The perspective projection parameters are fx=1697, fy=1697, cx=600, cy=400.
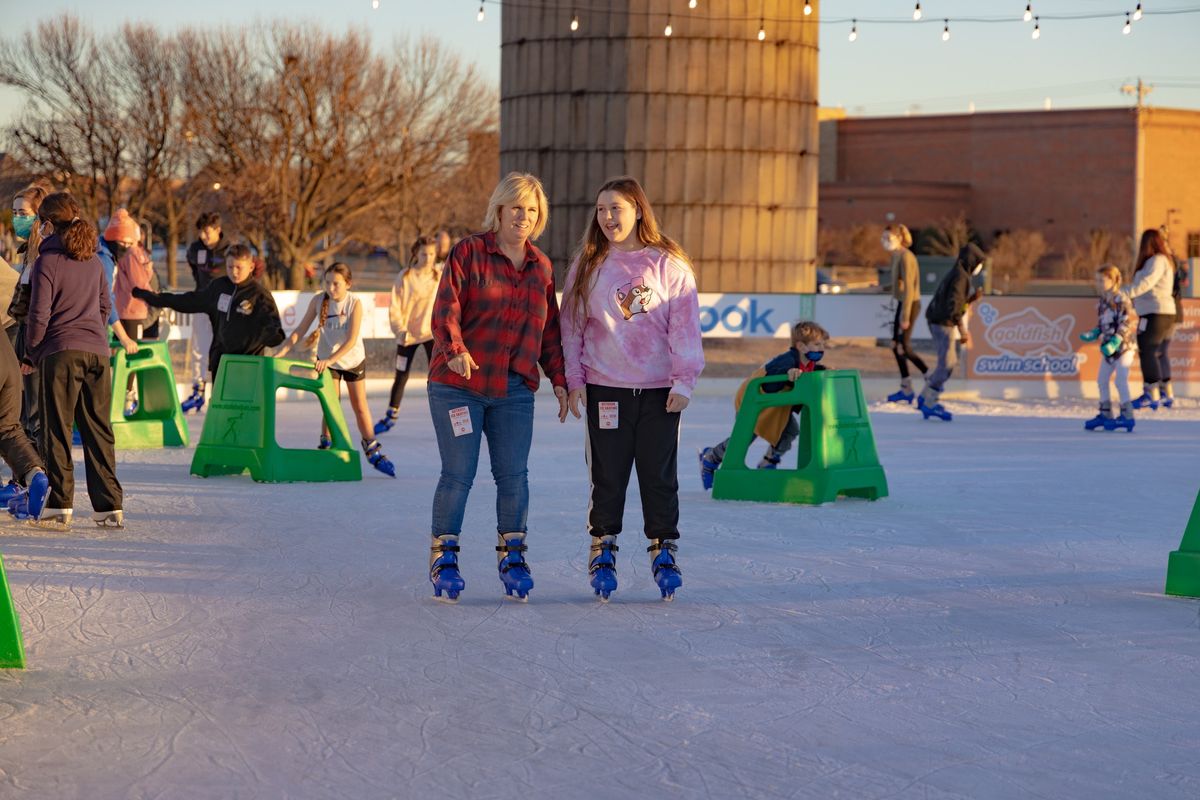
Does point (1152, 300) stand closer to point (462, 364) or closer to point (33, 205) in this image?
point (33, 205)

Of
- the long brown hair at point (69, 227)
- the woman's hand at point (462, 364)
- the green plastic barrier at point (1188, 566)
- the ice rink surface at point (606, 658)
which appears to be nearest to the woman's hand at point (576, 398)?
the woman's hand at point (462, 364)

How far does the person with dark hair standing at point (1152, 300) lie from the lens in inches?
571

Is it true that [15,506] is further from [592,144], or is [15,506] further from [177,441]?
[592,144]

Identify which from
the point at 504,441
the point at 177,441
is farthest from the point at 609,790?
the point at 177,441

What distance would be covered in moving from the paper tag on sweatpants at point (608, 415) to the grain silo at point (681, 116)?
20.0 meters

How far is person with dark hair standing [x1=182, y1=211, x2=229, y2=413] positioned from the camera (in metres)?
12.6

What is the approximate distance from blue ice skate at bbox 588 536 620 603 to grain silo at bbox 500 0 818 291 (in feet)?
65.8

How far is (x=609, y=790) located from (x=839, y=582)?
2.92 meters

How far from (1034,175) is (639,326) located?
56216 millimetres

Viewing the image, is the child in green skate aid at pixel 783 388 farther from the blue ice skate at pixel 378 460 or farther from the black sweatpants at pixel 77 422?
the black sweatpants at pixel 77 422

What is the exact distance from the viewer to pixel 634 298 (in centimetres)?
595

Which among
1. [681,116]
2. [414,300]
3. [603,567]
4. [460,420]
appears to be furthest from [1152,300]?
[681,116]

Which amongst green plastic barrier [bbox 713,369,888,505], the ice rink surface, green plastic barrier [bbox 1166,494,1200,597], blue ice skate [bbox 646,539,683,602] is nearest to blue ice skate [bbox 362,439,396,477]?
the ice rink surface

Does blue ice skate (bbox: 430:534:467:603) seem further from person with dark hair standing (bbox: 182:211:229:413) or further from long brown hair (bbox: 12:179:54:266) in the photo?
person with dark hair standing (bbox: 182:211:229:413)
